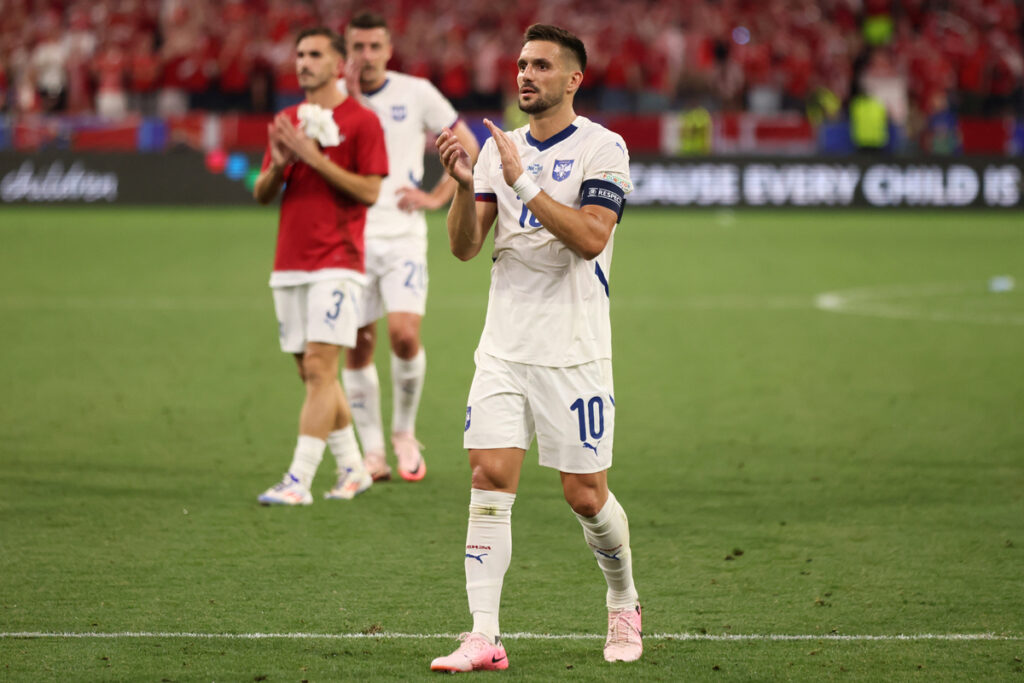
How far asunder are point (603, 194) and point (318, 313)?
7.91 ft

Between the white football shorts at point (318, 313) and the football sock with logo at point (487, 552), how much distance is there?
7.23ft

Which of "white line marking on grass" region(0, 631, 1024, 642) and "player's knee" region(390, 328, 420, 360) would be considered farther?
"player's knee" region(390, 328, 420, 360)

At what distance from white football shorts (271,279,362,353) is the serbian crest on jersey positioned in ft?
7.28

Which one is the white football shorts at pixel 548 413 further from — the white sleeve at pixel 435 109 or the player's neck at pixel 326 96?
the white sleeve at pixel 435 109

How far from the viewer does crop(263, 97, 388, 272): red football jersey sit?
6.68m

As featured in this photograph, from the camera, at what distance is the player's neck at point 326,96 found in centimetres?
684

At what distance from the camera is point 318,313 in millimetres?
6660

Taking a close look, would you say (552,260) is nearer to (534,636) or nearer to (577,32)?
(534,636)

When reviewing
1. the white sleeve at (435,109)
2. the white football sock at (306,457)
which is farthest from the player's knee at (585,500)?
the white sleeve at (435,109)

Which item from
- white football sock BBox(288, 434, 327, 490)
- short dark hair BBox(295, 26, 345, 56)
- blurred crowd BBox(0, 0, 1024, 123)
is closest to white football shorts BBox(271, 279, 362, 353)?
white football sock BBox(288, 434, 327, 490)

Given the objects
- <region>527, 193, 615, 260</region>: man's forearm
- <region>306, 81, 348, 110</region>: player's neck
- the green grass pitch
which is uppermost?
<region>306, 81, 348, 110</region>: player's neck

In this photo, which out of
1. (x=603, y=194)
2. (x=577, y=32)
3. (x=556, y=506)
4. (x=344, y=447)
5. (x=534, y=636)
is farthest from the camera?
(x=577, y=32)

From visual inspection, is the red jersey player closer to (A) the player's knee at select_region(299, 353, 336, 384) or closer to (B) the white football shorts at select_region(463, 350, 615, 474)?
(A) the player's knee at select_region(299, 353, 336, 384)

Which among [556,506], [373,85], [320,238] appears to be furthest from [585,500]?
[373,85]
